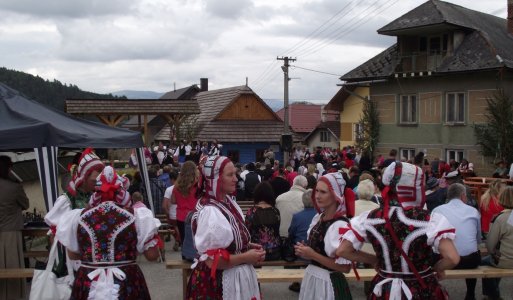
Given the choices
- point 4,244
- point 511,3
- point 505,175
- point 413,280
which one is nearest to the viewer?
point 413,280

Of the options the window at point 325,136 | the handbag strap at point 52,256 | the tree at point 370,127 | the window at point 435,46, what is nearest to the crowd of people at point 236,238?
the handbag strap at point 52,256

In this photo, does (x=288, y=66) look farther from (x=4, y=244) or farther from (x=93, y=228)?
(x=93, y=228)

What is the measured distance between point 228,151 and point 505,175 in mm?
24732

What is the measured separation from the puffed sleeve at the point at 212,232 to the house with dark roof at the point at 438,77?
20971mm

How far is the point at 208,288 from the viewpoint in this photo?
4090mm

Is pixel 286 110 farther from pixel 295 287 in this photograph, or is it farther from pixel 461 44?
pixel 295 287

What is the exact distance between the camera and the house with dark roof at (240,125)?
41.1 m

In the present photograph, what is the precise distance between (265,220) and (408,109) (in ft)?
70.8

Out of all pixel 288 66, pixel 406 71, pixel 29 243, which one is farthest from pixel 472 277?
pixel 288 66

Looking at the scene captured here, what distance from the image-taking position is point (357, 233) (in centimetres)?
398

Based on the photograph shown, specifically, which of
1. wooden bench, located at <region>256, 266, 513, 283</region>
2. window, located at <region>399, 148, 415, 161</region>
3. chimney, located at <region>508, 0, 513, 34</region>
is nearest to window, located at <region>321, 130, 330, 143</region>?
window, located at <region>399, 148, 415, 161</region>

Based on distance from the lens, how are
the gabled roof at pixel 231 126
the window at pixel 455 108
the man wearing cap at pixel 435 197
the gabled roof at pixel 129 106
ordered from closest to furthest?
the man wearing cap at pixel 435 197
the gabled roof at pixel 129 106
the window at pixel 455 108
the gabled roof at pixel 231 126

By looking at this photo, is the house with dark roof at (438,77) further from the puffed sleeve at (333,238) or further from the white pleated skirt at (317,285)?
the puffed sleeve at (333,238)

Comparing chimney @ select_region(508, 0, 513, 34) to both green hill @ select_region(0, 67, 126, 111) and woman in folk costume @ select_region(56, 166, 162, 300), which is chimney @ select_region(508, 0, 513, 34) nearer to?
woman in folk costume @ select_region(56, 166, 162, 300)
